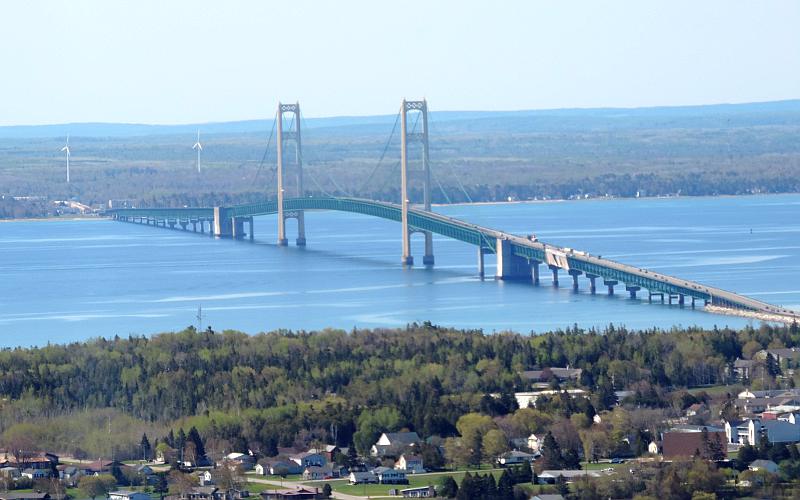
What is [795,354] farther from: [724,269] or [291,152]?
[291,152]

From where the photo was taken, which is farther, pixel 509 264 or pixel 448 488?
pixel 509 264

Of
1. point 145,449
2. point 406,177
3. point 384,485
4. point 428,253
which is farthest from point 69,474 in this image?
point 406,177

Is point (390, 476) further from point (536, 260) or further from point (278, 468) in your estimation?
point (536, 260)

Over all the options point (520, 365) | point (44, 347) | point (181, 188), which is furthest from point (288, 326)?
point (181, 188)

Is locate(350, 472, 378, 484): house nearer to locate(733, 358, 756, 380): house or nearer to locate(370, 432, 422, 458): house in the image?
locate(370, 432, 422, 458): house

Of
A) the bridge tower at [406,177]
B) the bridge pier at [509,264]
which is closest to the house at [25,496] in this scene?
the bridge pier at [509,264]

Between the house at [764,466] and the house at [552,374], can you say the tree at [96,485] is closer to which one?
the house at [764,466]
